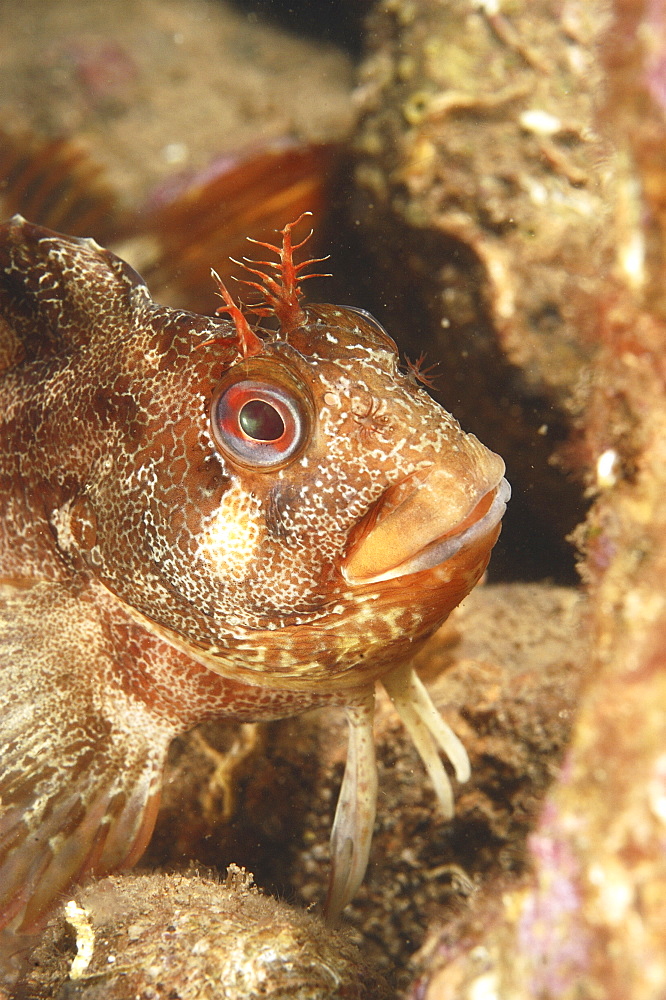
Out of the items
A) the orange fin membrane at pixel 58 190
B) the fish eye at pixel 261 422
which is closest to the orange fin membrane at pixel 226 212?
the orange fin membrane at pixel 58 190

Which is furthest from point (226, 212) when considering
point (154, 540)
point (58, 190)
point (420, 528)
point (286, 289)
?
point (420, 528)

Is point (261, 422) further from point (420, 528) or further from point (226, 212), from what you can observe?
point (226, 212)

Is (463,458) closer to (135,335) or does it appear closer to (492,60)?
(135,335)

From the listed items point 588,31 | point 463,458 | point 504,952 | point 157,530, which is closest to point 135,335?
point 157,530

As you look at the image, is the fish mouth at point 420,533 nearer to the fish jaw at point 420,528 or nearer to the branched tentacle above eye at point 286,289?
the fish jaw at point 420,528

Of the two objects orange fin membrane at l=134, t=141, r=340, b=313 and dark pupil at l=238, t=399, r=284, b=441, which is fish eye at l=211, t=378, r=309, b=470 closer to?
dark pupil at l=238, t=399, r=284, b=441

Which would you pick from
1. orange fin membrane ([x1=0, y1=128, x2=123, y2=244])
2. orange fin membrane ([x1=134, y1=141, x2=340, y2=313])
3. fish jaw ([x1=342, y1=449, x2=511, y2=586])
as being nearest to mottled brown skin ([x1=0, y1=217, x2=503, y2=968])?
fish jaw ([x1=342, y1=449, x2=511, y2=586])
